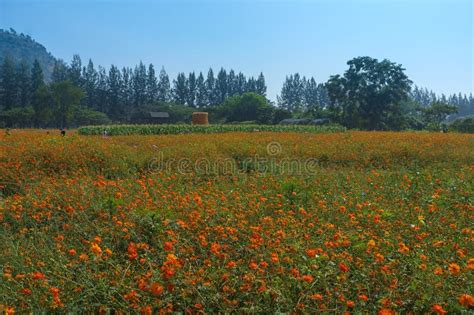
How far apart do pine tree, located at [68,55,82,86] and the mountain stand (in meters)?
80.6

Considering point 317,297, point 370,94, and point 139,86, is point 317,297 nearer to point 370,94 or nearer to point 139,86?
point 370,94

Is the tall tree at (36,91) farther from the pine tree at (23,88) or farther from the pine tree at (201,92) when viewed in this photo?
the pine tree at (201,92)

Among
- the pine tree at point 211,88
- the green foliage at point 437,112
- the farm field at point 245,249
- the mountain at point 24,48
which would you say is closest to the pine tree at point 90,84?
the pine tree at point 211,88

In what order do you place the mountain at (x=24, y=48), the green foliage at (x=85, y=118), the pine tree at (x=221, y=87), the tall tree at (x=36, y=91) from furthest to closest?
the mountain at (x=24, y=48) < the pine tree at (x=221, y=87) < the green foliage at (x=85, y=118) < the tall tree at (x=36, y=91)

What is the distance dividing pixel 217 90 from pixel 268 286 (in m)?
69.5

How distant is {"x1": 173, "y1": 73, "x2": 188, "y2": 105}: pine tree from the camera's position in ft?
219

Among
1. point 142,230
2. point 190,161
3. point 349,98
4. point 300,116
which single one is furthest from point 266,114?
point 142,230

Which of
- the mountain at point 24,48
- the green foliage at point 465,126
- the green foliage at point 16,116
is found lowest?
the green foliage at point 465,126

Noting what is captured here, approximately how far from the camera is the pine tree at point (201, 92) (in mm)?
68625

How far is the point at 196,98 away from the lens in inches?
2702

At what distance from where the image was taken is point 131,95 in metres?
61.5

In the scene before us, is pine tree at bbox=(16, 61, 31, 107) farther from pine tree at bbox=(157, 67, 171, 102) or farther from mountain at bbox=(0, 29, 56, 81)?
mountain at bbox=(0, 29, 56, 81)

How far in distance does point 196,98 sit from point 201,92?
1.35m

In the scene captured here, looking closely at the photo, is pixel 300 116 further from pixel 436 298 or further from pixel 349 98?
pixel 436 298
